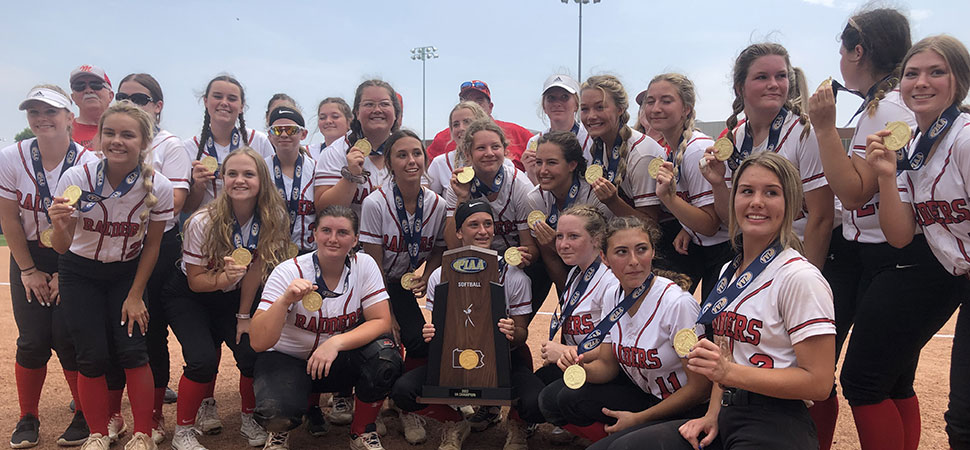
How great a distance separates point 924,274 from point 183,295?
447 centimetres

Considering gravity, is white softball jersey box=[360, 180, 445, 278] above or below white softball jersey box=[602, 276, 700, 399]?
above

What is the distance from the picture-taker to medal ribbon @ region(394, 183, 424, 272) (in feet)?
16.0

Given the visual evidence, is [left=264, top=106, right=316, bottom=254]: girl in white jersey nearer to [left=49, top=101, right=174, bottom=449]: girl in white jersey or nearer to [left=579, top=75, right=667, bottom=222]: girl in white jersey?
[left=49, top=101, right=174, bottom=449]: girl in white jersey

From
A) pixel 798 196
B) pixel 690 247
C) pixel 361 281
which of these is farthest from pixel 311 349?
pixel 798 196

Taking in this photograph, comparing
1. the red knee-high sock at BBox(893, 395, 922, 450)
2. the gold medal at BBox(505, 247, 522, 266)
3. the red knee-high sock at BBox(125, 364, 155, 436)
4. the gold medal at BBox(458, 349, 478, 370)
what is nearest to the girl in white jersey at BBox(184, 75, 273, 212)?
the red knee-high sock at BBox(125, 364, 155, 436)

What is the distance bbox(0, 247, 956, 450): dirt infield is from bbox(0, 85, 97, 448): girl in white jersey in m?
0.44

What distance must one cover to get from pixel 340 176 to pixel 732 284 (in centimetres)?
337

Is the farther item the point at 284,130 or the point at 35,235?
the point at 284,130

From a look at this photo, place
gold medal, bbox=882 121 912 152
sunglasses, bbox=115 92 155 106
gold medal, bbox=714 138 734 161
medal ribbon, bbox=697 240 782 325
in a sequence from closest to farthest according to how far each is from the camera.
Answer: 1. medal ribbon, bbox=697 240 782 325
2. gold medal, bbox=882 121 912 152
3. gold medal, bbox=714 138 734 161
4. sunglasses, bbox=115 92 155 106

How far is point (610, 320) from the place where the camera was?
3590 millimetres

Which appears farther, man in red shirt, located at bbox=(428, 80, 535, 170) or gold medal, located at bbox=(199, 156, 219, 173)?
man in red shirt, located at bbox=(428, 80, 535, 170)

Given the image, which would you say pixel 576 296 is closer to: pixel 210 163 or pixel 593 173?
pixel 593 173

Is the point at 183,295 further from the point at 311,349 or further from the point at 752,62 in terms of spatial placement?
the point at 752,62

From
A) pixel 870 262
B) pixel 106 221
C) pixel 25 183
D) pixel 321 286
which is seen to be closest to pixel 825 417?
pixel 870 262
